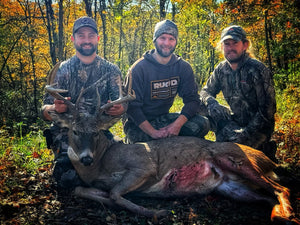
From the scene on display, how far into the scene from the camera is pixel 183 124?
5.21m

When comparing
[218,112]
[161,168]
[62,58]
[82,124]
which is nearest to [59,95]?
[82,124]

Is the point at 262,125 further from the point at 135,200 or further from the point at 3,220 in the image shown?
the point at 3,220

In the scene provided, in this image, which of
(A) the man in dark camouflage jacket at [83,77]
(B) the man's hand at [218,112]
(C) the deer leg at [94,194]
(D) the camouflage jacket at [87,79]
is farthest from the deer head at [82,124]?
(B) the man's hand at [218,112]

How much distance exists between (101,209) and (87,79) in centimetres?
252

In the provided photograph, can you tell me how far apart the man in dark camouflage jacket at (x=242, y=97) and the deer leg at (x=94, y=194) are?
8.74 ft

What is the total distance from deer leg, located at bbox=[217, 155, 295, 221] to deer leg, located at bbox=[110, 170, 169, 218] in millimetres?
1172

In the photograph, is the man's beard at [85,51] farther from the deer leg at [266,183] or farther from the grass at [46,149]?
the deer leg at [266,183]

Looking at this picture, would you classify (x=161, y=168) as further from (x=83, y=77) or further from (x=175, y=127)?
(x=83, y=77)

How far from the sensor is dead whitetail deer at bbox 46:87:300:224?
3.76 metres

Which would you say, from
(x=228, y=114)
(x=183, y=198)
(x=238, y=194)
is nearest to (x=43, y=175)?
(x=183, y=198)

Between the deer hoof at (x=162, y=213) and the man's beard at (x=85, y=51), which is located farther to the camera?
the man's beard at (x=85, y=51)

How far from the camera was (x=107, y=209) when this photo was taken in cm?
363

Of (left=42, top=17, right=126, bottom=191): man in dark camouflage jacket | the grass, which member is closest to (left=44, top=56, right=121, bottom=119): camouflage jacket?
(left=42, top=17, right=126, bottom=191): man in dark camouflage jacket

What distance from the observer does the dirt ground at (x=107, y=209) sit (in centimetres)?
331
